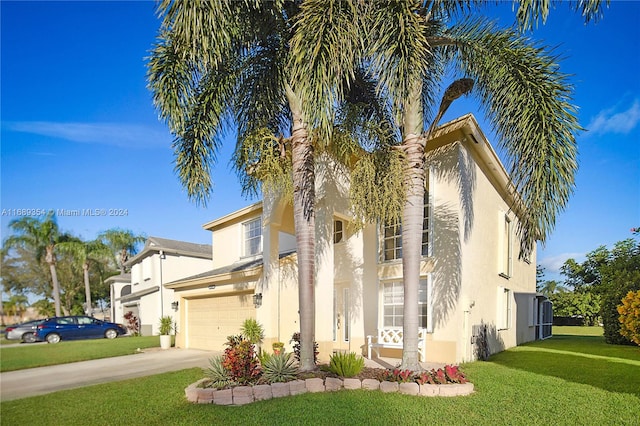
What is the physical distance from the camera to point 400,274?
1238cm

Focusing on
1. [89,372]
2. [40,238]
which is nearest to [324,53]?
[40,238]

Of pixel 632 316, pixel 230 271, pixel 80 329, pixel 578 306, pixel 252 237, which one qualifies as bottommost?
pixel 578 306

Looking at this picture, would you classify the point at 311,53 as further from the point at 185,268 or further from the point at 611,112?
the point at 185,268

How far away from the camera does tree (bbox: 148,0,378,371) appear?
8.56 metres

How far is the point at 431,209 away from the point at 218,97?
6632mm

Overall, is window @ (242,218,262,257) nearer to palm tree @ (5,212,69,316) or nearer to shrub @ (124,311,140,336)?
palm tree @ (5,212,69,316)

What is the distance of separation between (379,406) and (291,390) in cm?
182

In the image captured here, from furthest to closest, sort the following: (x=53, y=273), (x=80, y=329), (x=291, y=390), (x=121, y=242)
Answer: (x=121, y=242) → (x=80, y=329) → (x=291, y=390) → (x=53, y=273)

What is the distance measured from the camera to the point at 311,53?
7.54 meters

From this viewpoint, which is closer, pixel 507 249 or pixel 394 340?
pixel 394 340

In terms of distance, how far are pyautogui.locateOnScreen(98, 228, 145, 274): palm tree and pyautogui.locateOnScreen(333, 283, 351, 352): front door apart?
31.7 meters

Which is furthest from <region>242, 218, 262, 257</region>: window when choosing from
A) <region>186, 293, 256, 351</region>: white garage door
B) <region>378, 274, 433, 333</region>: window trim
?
<region>378, 274, 433, 333</region>: window trim

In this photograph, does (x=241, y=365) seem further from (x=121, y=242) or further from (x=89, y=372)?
(x=121, y=242)

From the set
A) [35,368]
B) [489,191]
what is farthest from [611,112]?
[35,368]
